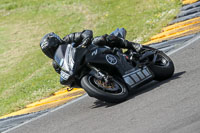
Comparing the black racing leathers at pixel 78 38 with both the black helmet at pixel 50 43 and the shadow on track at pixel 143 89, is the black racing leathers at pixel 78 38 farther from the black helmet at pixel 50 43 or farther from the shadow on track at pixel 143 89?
the shadow on track at pixel 143 89

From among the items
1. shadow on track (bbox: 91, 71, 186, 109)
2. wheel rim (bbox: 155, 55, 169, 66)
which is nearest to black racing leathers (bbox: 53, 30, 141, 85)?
wheel rim (bbox: 155, 55, 169, 66)

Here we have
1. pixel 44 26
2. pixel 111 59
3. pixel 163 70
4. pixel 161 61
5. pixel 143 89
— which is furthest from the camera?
Result: pixel 44 26

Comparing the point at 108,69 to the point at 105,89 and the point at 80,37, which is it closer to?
the point at 105,89

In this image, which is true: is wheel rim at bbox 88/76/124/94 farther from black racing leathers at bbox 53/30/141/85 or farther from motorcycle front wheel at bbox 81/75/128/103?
black racing leathers at bbox 53/30/141/85

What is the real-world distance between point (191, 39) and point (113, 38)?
2920 mm

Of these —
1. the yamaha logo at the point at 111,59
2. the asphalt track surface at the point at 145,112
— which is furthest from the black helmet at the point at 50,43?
the asphalt track surface at the point at 145,112

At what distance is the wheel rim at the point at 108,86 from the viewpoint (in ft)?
20.5

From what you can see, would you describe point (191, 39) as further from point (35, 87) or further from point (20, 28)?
point (20, 28)

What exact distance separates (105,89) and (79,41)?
105 cm

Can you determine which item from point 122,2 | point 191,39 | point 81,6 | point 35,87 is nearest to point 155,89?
point 191,39

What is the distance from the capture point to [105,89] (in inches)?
246

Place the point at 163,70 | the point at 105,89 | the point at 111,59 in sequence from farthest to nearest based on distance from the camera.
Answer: the point at 163,70 → the point at 111,59 → the point at 105,89

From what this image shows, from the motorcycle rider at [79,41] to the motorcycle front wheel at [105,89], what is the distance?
426 millimetres

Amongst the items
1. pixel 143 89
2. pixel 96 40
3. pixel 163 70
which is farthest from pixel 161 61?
pixel 96 40
